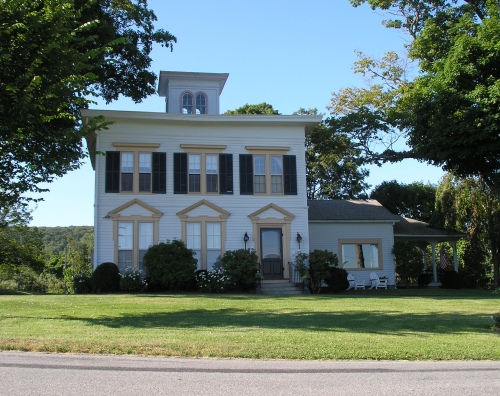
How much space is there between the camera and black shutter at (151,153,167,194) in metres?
23.3

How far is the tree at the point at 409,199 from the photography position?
4088cm

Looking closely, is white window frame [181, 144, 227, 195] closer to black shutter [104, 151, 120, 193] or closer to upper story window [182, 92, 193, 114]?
black shutter [104, 151, 120, 193]

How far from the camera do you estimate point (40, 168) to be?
1331cm

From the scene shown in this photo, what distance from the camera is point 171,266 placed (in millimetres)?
21312

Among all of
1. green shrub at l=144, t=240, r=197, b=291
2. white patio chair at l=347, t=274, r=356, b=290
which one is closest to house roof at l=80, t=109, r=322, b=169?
green shrub at l=144, t=240, r=197, b=291

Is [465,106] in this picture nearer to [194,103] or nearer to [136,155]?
[194,103]

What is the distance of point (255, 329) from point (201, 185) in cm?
1387

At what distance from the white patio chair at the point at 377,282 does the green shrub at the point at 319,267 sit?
4.12m

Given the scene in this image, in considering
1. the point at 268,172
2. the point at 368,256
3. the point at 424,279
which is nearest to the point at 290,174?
the point at 268,172

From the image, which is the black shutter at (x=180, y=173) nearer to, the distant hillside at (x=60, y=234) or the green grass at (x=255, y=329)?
the green grass at (x=255, y=329)

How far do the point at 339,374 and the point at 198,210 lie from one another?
16.8 meters

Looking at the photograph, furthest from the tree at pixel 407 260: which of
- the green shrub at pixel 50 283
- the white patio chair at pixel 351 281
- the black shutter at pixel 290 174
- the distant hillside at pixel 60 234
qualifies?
the distant hillside at pixel 60 234

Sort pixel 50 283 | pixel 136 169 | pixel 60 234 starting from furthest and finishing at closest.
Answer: pixel 60 234, pixel 50 283, pixel 136 169

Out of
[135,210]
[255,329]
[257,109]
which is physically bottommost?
[255,329]
